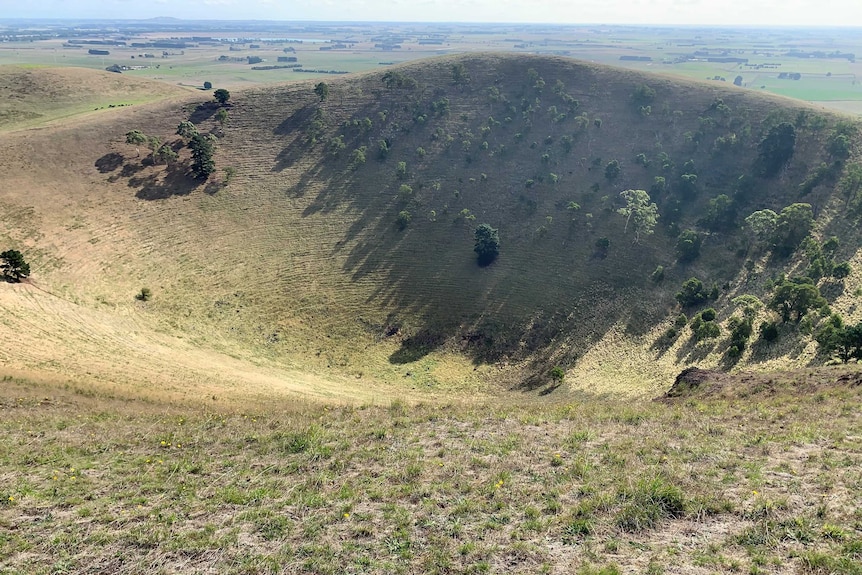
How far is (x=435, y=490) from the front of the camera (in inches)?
787

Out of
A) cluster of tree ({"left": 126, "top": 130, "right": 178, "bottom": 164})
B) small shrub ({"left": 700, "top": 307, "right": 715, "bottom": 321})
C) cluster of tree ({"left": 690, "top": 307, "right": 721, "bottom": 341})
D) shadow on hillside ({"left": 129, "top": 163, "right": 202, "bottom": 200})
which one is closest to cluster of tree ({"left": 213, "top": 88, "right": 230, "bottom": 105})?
cluster of tree ({"left": 126, "top": 130, "right": 178, "bottom": 164})

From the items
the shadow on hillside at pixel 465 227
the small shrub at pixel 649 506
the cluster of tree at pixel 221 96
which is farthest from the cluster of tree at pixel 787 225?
the cluster of tree at pixel 221 96

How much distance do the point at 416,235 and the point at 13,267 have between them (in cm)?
5294

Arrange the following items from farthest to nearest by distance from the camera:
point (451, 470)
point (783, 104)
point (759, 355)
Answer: point (783, 104), point (759, 355), point (451, 470)

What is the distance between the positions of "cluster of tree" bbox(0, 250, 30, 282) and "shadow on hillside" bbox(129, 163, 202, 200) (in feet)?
88.9

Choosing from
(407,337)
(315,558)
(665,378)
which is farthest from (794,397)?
(407,337)

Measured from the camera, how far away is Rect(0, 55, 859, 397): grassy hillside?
54.7 m

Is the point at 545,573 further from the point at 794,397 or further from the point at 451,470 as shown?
the point at 794,397

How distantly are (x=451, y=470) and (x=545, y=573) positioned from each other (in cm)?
737

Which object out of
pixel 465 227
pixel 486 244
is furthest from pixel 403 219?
pixel 486 244

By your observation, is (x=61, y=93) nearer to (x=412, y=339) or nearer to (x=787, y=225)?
(x=412, y=339)

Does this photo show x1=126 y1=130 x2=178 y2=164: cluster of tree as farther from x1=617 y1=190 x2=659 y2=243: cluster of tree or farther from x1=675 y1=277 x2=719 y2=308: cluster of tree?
x1=675 y1=277 x2=719 y2=308: cluster of tree

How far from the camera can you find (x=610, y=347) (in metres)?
60.8

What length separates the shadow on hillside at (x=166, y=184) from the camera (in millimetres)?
78750
